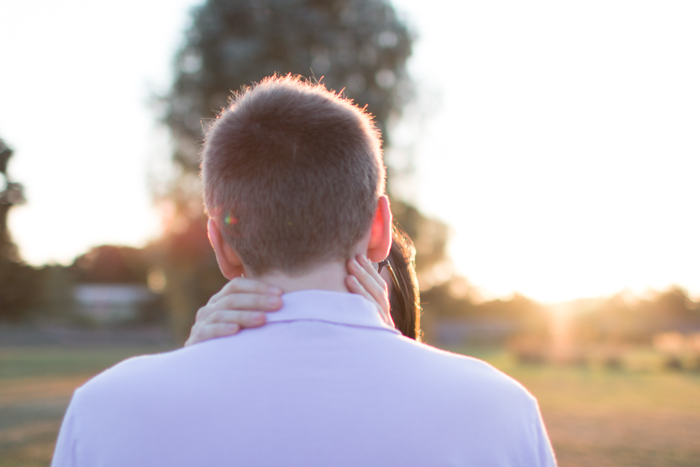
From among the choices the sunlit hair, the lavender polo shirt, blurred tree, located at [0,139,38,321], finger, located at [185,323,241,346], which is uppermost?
blurred tree, located at [0,139,38,321]

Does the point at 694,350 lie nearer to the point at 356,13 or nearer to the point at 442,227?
the point at 442,227

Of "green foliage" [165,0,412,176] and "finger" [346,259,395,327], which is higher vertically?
"green foliage" [165,0,412,176]

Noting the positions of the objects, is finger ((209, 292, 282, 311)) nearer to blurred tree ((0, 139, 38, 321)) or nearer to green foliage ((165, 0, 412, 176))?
blurred tree ((0, 139, 38, 321))

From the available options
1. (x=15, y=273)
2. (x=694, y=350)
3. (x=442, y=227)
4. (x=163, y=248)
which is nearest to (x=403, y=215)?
(x=442, y=227)

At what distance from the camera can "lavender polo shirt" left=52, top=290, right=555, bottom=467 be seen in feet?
3.37

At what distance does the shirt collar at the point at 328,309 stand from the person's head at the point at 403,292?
49.0 inches

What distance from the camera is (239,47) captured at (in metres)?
13.1

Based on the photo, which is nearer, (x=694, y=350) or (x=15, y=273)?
(x=15, y=273)

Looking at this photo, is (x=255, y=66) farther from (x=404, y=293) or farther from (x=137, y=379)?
(x=137, y=379)

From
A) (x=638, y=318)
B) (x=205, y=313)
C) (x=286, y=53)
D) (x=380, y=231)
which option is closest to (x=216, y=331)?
(x=205, y=313)

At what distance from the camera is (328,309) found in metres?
1.18

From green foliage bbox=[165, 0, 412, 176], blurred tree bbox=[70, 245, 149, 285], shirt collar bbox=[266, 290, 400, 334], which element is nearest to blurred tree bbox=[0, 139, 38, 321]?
shirt collar bbox=[266, 290, 400, 334]

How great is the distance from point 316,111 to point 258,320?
0.55 m

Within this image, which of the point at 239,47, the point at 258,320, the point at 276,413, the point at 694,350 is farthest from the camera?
the point at 694,350
